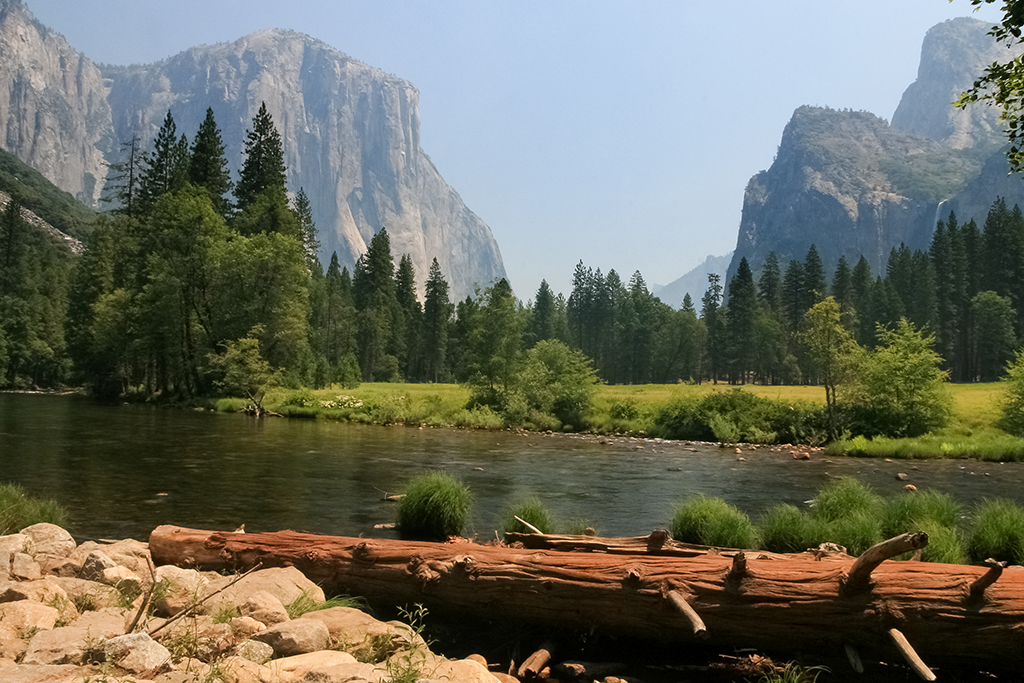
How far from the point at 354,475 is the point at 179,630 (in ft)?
46.3

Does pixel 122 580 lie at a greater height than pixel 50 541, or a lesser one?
lesser

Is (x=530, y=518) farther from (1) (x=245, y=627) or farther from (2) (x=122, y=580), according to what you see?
(2) (x=122, y=580)

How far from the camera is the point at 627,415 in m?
41.7

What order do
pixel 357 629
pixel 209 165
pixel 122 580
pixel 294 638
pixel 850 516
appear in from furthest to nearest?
pixel 209 165 → pixel 850 516 → pixel 122 580 → pixel 357 629 → pixel 294 638

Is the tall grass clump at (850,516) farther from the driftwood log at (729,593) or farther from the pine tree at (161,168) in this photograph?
the pine tree at (161,168)

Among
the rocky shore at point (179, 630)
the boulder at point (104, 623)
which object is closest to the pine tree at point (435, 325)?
the rocky shore at point (179, 630)

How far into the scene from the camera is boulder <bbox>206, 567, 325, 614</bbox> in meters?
7.45

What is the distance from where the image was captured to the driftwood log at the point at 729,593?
6.00m

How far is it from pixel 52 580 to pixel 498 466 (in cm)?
1682

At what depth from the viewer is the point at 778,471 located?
945 inches

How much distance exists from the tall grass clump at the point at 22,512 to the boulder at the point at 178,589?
4560 millimetres

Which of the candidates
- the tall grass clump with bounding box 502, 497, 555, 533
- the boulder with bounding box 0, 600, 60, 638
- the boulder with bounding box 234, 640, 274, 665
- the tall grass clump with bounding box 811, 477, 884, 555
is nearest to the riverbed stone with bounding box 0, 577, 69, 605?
the boulder with bounding box 0, 600, 60, 638

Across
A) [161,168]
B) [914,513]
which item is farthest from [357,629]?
[161,168]

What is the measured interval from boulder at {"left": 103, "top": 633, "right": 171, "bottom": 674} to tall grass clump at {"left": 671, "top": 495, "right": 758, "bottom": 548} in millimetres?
7752
